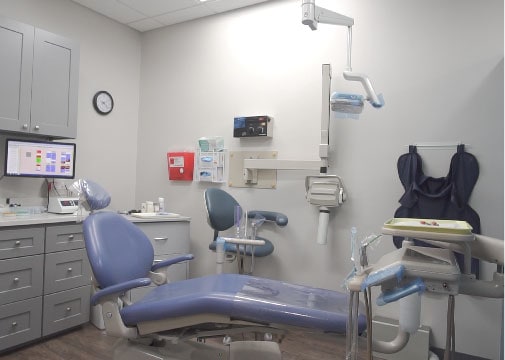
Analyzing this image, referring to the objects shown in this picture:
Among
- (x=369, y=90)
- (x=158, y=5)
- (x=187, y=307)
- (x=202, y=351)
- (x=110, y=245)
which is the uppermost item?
(x=158, y=5)

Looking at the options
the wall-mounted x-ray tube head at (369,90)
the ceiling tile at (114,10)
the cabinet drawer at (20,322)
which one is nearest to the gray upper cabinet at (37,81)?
the ceiling tile at (114,10)

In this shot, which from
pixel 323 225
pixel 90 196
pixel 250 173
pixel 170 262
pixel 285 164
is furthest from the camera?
pixel 250 173

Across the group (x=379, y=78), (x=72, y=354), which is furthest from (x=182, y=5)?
(x=72, y=354)

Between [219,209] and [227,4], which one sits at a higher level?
[227,4]

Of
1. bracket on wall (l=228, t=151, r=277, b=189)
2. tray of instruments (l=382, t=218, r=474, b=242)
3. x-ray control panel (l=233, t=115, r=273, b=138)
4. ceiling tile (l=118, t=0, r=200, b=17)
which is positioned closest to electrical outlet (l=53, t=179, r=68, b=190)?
bracket on wall (l=228, t=151, r=277, b=189)

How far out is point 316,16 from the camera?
234 centimetres

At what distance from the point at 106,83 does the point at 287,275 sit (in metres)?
2.61

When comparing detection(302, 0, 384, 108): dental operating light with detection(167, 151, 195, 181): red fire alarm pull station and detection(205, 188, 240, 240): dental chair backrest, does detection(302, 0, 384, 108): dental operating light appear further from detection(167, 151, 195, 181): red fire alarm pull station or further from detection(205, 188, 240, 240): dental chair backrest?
detection(167, 151, 195, 181): red fire alarm pull station

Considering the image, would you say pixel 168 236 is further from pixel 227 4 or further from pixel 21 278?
pixel 227 4

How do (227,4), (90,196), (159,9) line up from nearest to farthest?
1. (90,196)
2. (227,4)
3. (159,9)

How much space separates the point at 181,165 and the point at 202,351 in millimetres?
2266

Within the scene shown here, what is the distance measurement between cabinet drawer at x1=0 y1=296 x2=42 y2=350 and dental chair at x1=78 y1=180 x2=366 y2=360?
112cm

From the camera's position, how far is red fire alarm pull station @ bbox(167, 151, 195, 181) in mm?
3559

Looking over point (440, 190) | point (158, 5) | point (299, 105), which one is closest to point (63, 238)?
point (299, 105)
